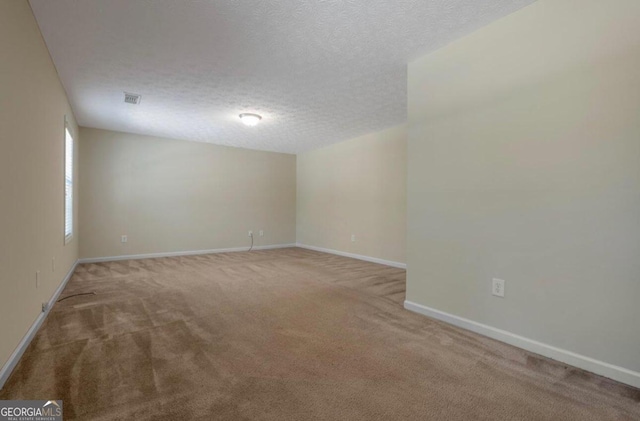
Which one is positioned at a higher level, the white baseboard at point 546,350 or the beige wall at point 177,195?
the beige wall at point 177,195

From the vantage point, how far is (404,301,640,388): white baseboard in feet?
5.51

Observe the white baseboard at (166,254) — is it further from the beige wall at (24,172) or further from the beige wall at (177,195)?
the beige wall at (24,172)

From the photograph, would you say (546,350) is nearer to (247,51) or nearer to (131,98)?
(247,51)

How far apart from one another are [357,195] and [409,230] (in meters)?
3.06

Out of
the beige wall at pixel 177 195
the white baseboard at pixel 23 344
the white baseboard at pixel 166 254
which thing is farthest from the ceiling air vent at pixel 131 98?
the white baseboard at pixel 166 254

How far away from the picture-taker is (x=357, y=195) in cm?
589

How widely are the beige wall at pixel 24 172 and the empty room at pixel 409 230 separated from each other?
22 millimetres

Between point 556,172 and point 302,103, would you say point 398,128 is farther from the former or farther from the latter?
point 556,172

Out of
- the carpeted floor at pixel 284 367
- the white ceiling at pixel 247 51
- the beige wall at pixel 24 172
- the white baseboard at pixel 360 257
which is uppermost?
the white ceiling at pixel 247 51

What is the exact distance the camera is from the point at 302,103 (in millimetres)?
3934

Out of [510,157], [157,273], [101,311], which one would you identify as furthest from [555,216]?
[157,273]

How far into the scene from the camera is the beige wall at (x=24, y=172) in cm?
166

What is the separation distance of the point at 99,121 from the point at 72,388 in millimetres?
4579

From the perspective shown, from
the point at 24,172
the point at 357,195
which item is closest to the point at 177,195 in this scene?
the point at 357,195
